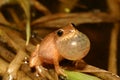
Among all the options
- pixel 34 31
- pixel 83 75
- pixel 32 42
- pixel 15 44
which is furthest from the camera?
pixel 34 31

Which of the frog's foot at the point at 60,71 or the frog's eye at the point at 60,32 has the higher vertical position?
the frog's eye at the point at 60,32

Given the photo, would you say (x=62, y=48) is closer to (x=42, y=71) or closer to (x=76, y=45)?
(x=76, y=45)

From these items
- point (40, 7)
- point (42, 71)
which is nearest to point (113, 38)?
point (40, 7)

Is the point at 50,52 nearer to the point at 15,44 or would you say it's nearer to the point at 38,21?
the point at 15,44

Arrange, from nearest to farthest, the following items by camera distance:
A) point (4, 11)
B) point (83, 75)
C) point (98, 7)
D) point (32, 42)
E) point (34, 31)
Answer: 1. point (83, 75)
2. point (32, 42)
3. point (34, 31)
4. point (4, 11)
5. point (98, 7)

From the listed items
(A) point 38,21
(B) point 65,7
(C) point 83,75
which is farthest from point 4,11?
(C) point 83,75

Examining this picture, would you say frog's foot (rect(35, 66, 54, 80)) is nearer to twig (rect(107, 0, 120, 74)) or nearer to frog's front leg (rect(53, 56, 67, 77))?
frog's front leg (rect(53, 56, 67, 77))

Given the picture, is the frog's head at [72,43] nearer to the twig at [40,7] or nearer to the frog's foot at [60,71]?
the frog's foot at [60,71]

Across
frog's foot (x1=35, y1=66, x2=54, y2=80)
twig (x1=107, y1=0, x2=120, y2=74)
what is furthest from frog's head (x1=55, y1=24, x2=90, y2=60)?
twig (x1=107, y1=0, x2=120, y2=74)

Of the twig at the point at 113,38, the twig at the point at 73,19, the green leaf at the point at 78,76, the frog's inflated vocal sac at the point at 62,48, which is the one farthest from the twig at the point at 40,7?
the green leaf at the point at 78,76

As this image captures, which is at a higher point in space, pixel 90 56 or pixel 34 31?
pixel 34 31
